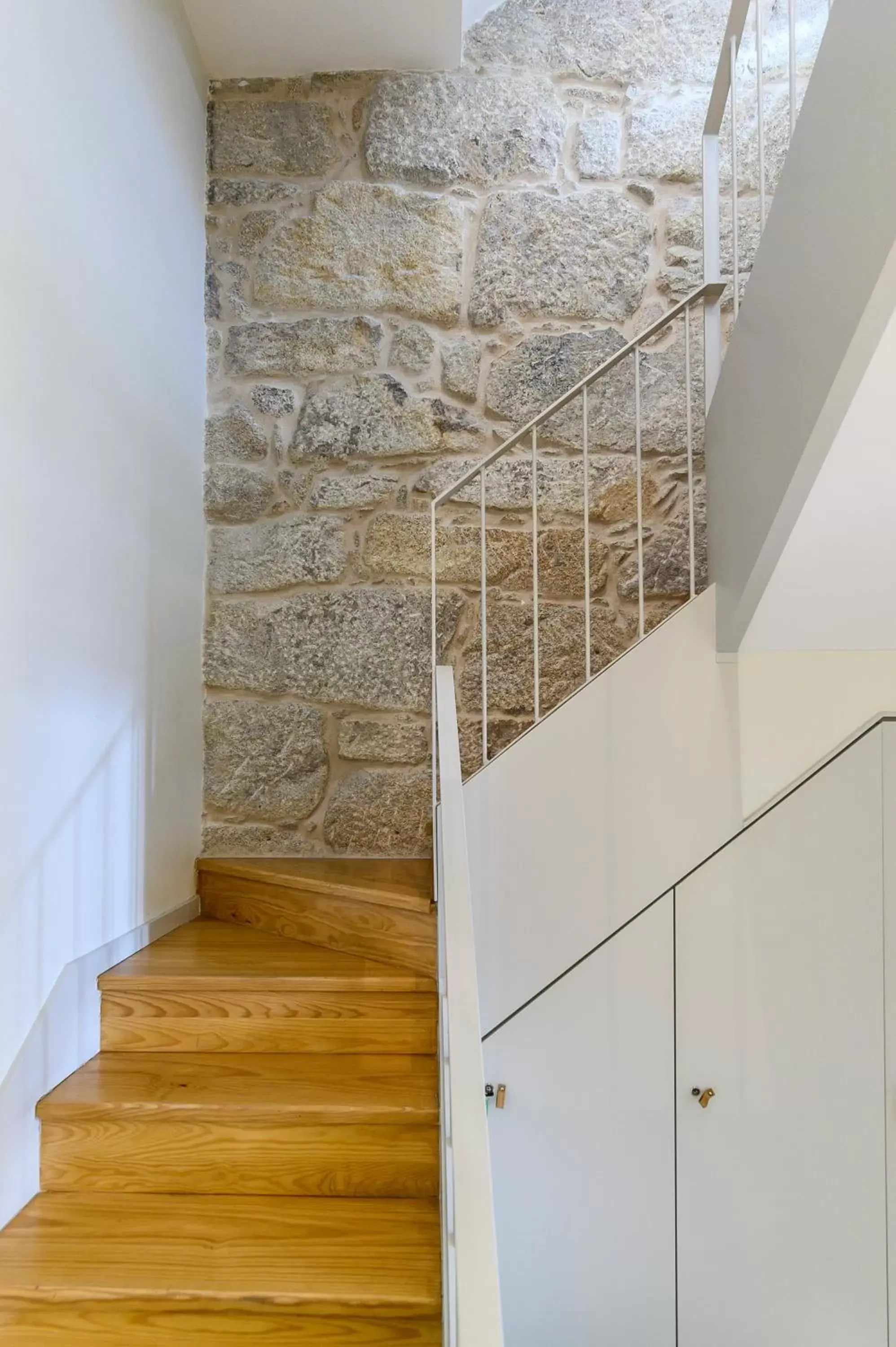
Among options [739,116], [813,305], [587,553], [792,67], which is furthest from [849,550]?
[739,116]

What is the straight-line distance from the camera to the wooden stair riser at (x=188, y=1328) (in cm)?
138

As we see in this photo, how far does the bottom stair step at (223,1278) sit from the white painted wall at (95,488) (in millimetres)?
225

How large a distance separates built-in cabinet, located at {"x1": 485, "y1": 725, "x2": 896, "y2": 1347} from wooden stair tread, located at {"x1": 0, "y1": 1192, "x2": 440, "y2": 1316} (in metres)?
0.82

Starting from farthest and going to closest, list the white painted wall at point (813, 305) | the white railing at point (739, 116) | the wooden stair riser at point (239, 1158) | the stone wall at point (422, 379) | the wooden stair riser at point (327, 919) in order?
the stone wall at point (422, 379), the wooden stair riser at point (327, 919), the white railing at point (739, 116), the wooden stair riser at point (239, 1158), the white painted wall at point (813, 305)

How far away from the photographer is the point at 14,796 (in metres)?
1.69

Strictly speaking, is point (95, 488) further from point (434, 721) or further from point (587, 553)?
point (587, 553)

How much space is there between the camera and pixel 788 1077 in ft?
7.84

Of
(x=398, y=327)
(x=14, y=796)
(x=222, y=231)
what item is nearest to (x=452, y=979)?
(x=14, y=796)

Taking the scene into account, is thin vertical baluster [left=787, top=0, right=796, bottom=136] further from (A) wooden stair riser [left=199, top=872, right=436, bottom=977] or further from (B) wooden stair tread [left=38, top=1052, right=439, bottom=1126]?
(B) wooden stair tread [left=38, top=1052, right=439, bottom=1126]

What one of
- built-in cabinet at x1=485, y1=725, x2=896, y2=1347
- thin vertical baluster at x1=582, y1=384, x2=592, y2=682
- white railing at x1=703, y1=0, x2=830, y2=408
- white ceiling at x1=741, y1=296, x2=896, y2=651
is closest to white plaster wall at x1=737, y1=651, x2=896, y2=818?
white ceiling at x1=741, y1=296, x2=896, y2=651

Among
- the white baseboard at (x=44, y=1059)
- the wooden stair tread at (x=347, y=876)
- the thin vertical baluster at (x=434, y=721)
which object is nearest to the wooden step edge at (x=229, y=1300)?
the white baseboard at (x=44, y=1059)

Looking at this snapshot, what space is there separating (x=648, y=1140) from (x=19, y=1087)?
4.95ft

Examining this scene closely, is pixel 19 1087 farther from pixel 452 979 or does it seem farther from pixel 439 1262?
pixel 452 979

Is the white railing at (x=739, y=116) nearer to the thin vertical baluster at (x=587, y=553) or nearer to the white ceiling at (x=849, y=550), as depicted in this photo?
the thin vertical baluster at (x=587, y=553)
